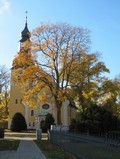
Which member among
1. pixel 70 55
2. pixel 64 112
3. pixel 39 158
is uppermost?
pixel 70 55

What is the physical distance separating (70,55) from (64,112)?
30.6 m

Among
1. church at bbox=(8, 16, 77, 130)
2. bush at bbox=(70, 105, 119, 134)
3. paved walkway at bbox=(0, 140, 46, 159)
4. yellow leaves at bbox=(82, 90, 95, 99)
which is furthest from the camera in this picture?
church at bbox=(8, 16, 77, 130)

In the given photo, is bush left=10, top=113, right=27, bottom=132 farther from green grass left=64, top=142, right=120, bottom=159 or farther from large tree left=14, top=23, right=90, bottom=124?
green grass left=64, top=142, right=120, bottom=159

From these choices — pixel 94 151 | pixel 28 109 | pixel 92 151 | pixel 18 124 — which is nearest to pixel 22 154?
pixel 92 151

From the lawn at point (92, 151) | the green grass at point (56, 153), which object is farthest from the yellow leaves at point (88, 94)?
the lawn at point (92, 151)

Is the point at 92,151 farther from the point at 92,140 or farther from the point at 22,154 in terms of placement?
the point at 22,154

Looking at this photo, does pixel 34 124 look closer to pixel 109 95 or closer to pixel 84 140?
pixel 109 95

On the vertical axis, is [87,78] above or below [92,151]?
above

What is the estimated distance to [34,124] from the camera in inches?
2758

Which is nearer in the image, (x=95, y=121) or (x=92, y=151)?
(x=92, y=151)

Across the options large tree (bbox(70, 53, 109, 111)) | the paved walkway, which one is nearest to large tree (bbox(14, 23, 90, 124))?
large tree (bbox(70, 53, 109, 111))

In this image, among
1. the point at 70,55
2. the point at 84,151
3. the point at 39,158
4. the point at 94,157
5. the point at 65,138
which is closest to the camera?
the point at 94,157

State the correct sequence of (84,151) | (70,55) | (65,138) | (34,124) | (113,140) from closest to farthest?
(113,140) → (84,151) → (65,138) → (70,55) → (34,124)

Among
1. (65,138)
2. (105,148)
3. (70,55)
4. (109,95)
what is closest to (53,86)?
(70,55)
